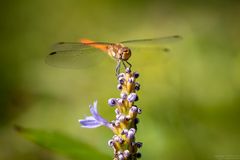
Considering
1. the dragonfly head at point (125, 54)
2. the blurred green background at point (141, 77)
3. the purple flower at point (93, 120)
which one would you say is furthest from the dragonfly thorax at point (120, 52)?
the blurred green background at point (141, 77)

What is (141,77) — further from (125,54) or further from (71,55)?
(125,54)

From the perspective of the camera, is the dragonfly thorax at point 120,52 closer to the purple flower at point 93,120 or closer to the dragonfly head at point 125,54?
the dragonfly head at point 125,54

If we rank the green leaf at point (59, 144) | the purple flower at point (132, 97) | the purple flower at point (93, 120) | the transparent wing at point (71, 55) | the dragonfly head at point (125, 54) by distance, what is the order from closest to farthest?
the purple flower at point (132, 97) < the purple flower at point (93, 120) < the dragonfly head at point (125, 54) < the green leaf at point (59, 144) < the transparent wing at point (71, 55)

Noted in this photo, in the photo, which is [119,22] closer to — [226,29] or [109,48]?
[226,29]

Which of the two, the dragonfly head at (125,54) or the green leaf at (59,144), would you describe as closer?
the dragonfly head at (125,54)

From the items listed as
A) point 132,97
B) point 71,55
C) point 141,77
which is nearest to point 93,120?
point 132,97
